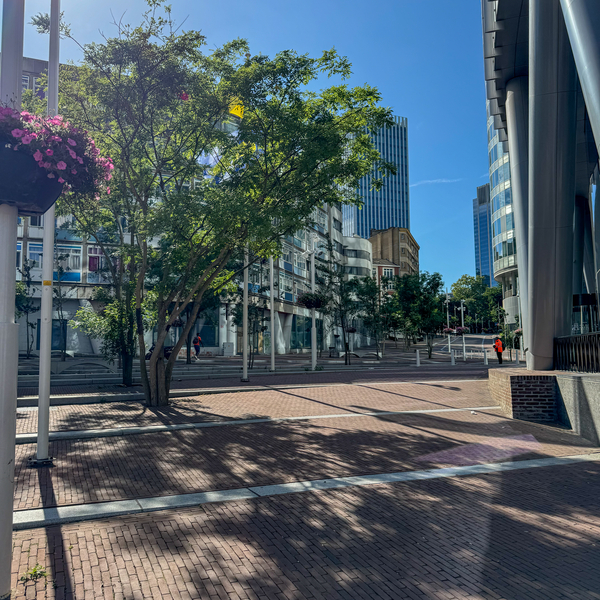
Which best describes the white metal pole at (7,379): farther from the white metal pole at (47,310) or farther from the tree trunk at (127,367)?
the tree trunk at (127,367)

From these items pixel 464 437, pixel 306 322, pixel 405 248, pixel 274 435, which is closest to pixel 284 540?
pixel 274 435

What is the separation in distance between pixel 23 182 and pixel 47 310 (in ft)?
15.4

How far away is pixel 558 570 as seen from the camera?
14.1ft

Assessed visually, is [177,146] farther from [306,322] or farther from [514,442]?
[306,322]

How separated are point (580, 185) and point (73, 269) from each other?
32.5 m

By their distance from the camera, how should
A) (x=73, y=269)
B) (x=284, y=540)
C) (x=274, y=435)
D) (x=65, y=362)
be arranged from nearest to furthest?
(x=284, y=540), (x=274, y=435), (x=65, y=362), (x=73, y=269)

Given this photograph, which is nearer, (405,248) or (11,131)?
(11,131)

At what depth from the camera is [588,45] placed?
7.99m

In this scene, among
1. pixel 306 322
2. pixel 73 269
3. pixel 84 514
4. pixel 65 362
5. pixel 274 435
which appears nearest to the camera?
pixel 84 514

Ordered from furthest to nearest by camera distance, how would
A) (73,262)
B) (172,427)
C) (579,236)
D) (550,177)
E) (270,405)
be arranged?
(73,262) → (579,236) → (270,405) → (550,177) → (172,427)

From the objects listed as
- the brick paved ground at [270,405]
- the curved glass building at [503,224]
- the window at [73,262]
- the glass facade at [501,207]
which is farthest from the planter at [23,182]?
the curved glass building at [503,224]

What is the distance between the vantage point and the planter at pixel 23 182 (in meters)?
3.50

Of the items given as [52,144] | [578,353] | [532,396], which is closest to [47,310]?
[52,144]

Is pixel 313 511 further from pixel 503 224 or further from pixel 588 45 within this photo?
pixel 503 224
